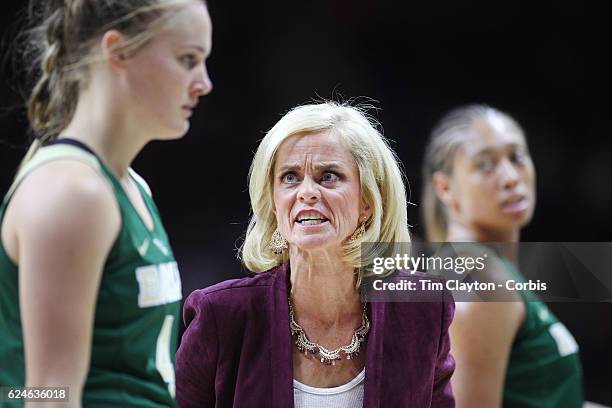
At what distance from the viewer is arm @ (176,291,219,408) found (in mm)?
1419

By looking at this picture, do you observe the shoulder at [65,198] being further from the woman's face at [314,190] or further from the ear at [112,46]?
the woman's face at [314,190]

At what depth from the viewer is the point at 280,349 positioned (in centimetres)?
142

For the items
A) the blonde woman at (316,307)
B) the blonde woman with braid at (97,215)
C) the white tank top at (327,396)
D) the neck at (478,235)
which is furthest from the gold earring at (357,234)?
the neck at (478,235)

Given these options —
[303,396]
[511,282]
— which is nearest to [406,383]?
[303,396]

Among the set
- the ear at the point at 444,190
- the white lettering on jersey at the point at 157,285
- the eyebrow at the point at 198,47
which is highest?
the ear at the point at 444,190

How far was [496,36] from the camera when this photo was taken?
107 inches

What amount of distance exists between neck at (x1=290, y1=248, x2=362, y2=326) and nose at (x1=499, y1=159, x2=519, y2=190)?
2.68ft

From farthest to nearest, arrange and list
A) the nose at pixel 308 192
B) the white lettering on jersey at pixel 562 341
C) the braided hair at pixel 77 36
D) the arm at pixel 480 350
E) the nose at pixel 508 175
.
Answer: the nose at pixel 508 175 → the white lettering on jersey at pixel 562 341 → the arm at pixel 480 350 → the nose at pixel 308 192 → the braided hair at pixel 77 36

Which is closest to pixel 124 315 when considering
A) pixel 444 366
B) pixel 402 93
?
pixel 444 366

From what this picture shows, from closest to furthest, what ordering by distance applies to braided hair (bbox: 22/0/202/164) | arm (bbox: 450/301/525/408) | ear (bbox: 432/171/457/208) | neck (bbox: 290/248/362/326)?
braided hair (bbox: 22/0/202/164) → neck (bbox: 290/248/362/326) → arm (bbox: 450/301/525/408) → ear (bbox: 432/171/457/208)

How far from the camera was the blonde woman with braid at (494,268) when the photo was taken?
190 cm

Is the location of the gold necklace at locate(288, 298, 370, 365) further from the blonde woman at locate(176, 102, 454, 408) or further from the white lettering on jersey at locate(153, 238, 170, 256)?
the white lettering on jersey at locate(153, 238, 170, 256)

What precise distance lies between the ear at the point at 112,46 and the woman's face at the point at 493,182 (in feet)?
4.33

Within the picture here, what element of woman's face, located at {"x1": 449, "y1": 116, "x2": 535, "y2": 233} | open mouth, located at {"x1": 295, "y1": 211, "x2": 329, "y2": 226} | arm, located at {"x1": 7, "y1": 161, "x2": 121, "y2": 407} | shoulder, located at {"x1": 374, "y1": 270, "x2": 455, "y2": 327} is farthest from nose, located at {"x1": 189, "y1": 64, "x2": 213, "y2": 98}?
woman's face, located at {"x1": 449, "y1": 116, "x2": 535, "y2": 233}
